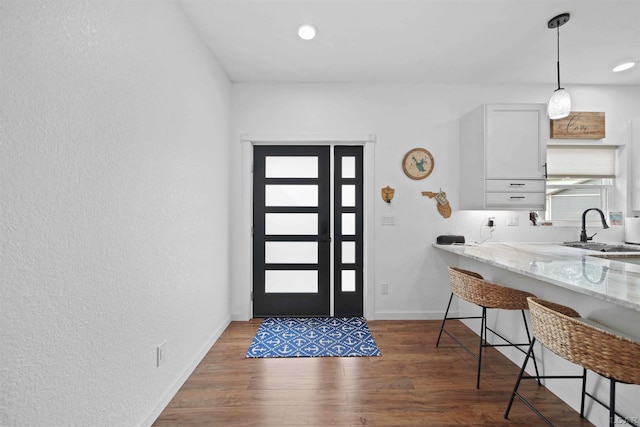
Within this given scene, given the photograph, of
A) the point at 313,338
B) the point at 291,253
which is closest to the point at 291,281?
the point at 291,253

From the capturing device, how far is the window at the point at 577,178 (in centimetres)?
358

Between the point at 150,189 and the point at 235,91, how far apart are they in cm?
216

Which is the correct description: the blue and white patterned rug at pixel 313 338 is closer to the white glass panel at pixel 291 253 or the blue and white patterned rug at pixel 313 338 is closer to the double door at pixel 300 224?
the double door at pixel 300 224

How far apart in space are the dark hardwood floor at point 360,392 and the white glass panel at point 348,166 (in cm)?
184

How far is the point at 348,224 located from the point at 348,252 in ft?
1.07

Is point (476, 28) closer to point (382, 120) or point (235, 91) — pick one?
point (382, 120)

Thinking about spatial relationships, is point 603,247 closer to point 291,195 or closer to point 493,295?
point 493,295

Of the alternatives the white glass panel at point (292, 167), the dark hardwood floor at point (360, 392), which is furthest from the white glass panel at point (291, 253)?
the dark hardwood floor at point (360, 392)

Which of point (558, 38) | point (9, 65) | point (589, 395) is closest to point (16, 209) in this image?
point (9, 65)

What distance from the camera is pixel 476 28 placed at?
2.57 metres

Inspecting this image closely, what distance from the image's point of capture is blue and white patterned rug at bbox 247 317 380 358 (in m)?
2.76

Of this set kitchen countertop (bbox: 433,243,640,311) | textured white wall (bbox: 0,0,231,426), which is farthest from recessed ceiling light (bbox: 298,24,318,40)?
kitchen countertop (bbox: 433,243,640,311)

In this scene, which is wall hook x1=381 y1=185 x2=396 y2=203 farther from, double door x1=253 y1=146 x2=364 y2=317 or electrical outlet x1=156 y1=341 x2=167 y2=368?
electrical outlet x1=156 y1=341 x2=167 y2=368

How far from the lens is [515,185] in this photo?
128 inches
